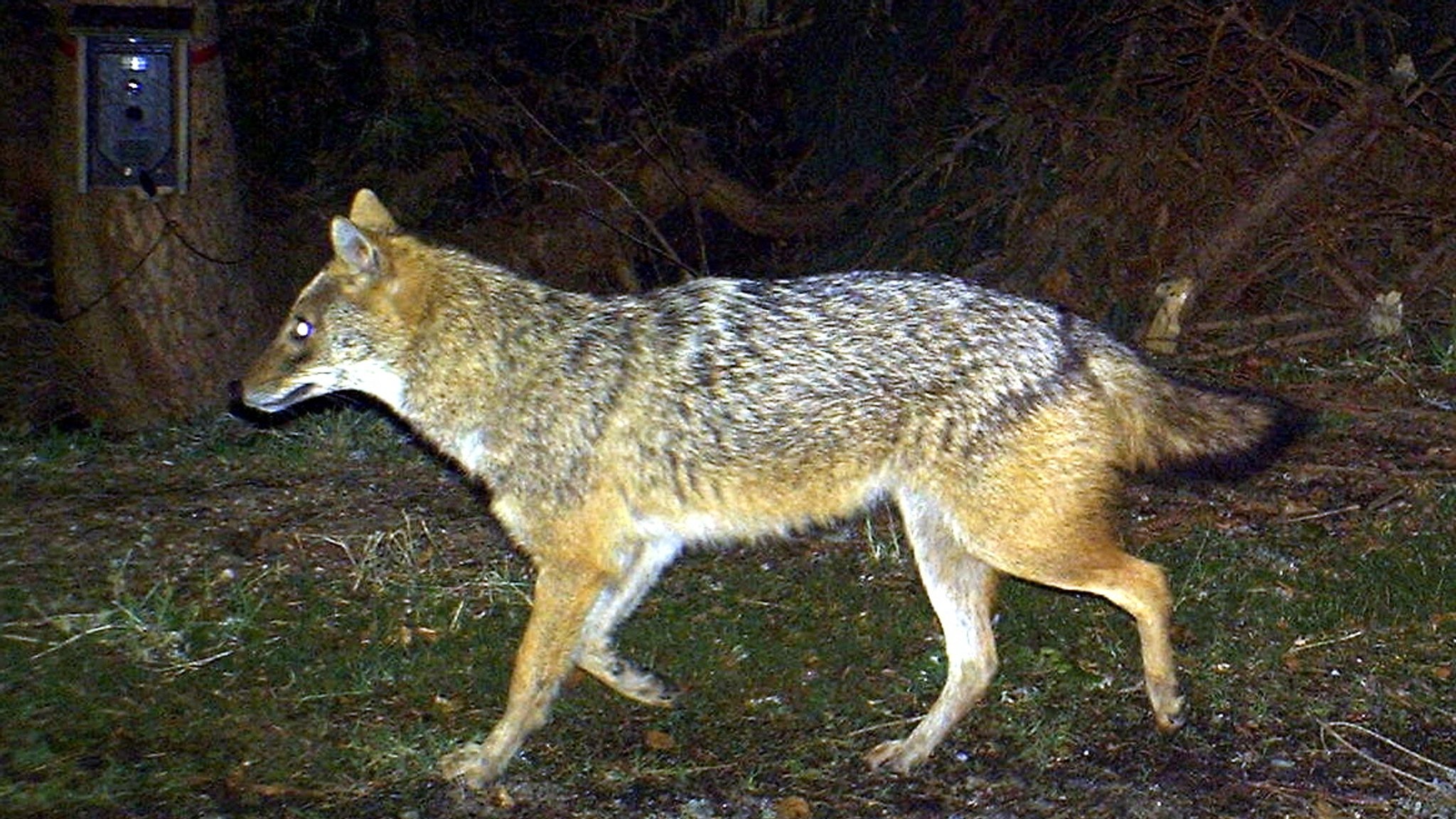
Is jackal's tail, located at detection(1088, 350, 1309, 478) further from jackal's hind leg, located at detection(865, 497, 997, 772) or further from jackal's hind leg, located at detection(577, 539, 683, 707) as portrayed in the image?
jackal's hind leg, located at detection(577, 539, 683, 707)

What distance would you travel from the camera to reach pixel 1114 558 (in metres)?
4.88

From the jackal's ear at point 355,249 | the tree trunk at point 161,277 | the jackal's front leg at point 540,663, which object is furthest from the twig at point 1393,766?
the tree trunk at point 161,277

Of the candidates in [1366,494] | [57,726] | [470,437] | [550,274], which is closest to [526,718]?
[470,437]

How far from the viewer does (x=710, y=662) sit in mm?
5578

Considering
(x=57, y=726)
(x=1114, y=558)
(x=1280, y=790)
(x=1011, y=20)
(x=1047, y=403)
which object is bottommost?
(x=57, y=726)

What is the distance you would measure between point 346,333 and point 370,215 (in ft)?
2.00

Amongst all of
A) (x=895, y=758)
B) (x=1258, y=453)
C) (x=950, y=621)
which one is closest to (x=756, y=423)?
(x=950, y=621)

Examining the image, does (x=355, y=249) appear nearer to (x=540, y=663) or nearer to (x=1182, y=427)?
(x=540, y=663)

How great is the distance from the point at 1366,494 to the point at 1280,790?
2451 mm

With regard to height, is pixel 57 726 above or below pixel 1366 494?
below

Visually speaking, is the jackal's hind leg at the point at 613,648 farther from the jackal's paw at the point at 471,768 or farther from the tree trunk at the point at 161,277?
the tree trunk at the point at 161,277

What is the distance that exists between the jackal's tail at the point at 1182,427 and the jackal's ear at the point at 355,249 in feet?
7.65

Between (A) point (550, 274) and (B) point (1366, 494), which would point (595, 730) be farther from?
(A) point (550, 274)

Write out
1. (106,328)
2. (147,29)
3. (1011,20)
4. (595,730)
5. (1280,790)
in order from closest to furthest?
(1280,790) < (595,730) < (147,29) < (106,328) < (1011,20)
